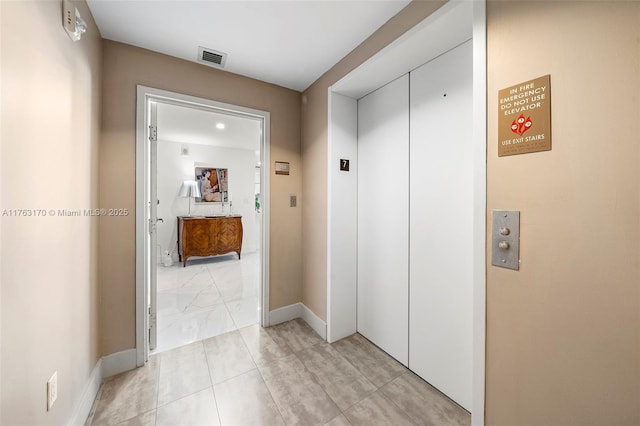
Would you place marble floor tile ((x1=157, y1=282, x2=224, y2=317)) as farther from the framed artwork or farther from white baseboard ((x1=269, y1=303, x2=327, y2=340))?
the framed artwork

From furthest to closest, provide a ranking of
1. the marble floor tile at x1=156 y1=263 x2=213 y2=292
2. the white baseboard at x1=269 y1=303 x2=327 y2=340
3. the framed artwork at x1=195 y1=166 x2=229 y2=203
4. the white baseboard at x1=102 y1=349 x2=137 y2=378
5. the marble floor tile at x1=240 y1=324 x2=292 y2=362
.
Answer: the framed artwork at x1=195 y1=166 x2=229 y2=203 < the marble floor tile at x1=156 y1=263 x2=213 y2=292 < the white baseboard at x1=269 y1=303 x2=327 y2=340 < the marble floor tile at x1=240 y1=324 x2=292 y2=362 < the white baseboard at x1=102 y1=349 x2=137 y2=378

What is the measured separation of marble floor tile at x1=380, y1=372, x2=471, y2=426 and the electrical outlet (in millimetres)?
1704

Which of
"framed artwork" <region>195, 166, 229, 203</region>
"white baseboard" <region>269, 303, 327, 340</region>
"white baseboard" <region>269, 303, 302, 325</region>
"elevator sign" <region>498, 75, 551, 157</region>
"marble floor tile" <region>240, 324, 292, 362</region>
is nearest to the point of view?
"elevator sign" <region>498, 75, 551, 157</region>

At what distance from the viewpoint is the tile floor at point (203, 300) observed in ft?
7.76

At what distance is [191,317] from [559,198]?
3092 millimetres

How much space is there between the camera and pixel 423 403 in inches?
59.8

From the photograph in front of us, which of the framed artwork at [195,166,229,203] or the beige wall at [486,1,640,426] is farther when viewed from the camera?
the framed artwork at [195,166,229,203]

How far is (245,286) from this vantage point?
3656 millimetres

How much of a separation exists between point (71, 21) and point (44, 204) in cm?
92

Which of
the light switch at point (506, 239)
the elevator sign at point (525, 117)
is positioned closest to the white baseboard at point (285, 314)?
the light switch at point (506, 239)

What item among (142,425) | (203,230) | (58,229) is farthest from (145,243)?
(203,230)

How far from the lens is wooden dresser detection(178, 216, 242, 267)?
4.45 metres

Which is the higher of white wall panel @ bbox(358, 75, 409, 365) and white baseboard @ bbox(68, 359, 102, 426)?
white wall panel @ bbox(358, 75, 409, 365)

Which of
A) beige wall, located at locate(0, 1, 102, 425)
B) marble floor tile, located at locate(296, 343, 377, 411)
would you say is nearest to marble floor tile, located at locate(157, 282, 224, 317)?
beige wall, located at locate(0, 1, 102, 425)
